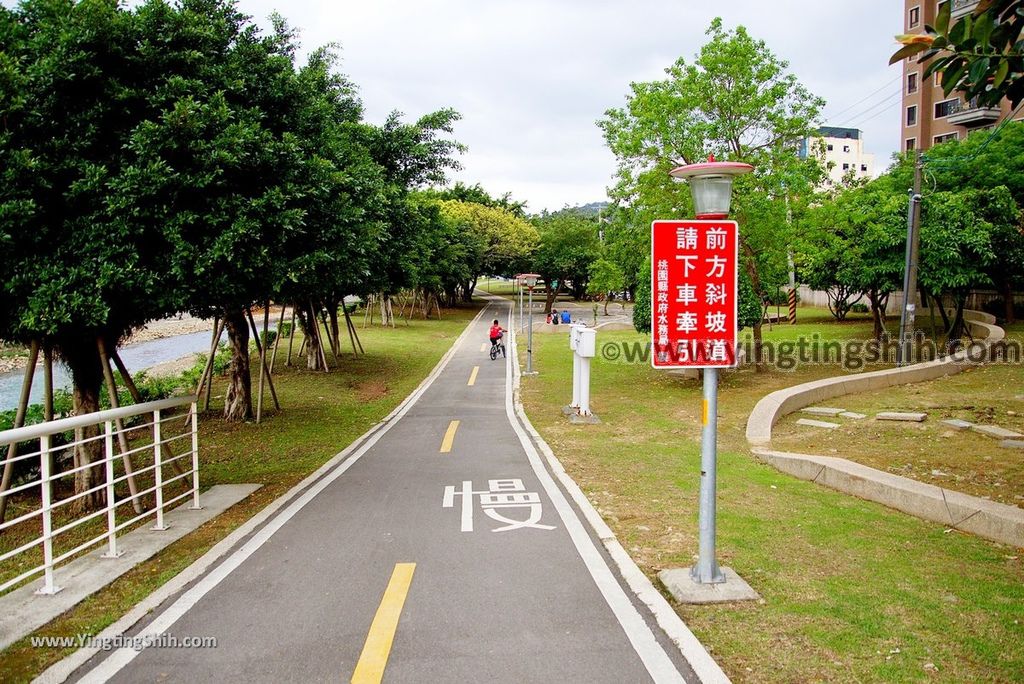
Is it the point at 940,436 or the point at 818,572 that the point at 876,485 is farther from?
the point at 940,436

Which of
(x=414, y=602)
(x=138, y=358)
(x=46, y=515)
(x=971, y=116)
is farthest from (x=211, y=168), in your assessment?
(x=971, y=116)

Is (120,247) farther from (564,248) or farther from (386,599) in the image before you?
(564,248)

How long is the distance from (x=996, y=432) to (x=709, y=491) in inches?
328

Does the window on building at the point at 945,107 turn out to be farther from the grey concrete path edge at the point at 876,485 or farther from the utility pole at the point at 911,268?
the grey concrete path edge at the point at 876,485

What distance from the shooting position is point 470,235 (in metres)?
54.3

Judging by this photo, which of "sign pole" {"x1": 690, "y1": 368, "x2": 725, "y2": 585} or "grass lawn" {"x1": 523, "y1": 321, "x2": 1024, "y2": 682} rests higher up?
"sign pole" {"x1": 690, "y1": 368, "x2": 725, "y2": 585}

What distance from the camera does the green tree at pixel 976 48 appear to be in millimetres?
4613

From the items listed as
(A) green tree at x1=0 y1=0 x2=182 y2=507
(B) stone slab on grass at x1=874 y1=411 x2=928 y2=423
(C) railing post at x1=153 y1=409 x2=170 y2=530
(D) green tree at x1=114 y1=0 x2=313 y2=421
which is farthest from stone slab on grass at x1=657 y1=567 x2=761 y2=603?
(B) stone slab on grass at x1=874 y1=411 x2=928 y2=423

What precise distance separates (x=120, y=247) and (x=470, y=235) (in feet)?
156

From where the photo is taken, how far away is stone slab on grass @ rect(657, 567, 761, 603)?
5.19 metres

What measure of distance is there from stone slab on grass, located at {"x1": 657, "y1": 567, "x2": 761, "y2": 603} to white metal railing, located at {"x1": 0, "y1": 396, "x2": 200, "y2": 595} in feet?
15.6

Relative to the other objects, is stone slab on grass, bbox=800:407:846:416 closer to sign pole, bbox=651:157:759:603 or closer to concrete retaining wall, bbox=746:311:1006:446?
concrete retaining wall, bbox=746:311:1006:446

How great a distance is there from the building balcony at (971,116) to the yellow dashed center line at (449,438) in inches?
1655

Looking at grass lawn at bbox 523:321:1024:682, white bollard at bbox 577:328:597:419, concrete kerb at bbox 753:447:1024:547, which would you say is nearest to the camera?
grass lawn at bbox 523:321:1024:682
